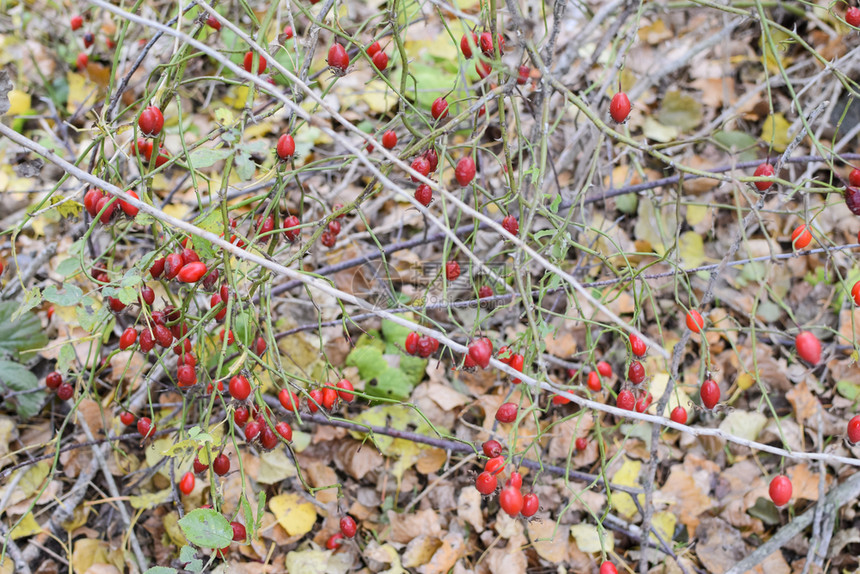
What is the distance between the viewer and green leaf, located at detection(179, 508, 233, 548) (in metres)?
1.27

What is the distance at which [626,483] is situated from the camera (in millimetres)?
1940

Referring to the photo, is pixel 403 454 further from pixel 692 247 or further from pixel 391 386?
pixel 692 247

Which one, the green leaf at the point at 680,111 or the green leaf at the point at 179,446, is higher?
the green leaf at the point at 680,111

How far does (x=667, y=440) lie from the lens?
2039mm

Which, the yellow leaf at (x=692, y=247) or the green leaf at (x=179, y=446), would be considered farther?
the yellow leaf at (x=692, y=247)

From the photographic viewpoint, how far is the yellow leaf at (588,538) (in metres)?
1.78

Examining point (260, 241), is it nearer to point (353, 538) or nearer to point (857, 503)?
point (353, 538)

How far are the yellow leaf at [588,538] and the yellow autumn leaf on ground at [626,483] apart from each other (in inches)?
3.6

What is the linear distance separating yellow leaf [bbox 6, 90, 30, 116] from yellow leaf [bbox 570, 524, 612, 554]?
9.14ft

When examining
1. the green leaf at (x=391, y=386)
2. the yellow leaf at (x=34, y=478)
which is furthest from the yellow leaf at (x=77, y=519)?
the green leaf at (x=391, y=386)

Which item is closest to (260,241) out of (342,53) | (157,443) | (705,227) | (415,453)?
(342,53)

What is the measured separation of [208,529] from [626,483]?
50.0 inches

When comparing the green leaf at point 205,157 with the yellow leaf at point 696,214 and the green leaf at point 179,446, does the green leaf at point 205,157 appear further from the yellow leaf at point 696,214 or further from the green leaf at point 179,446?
the yellow leaf at point 696,214

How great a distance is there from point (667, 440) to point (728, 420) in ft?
0.71
